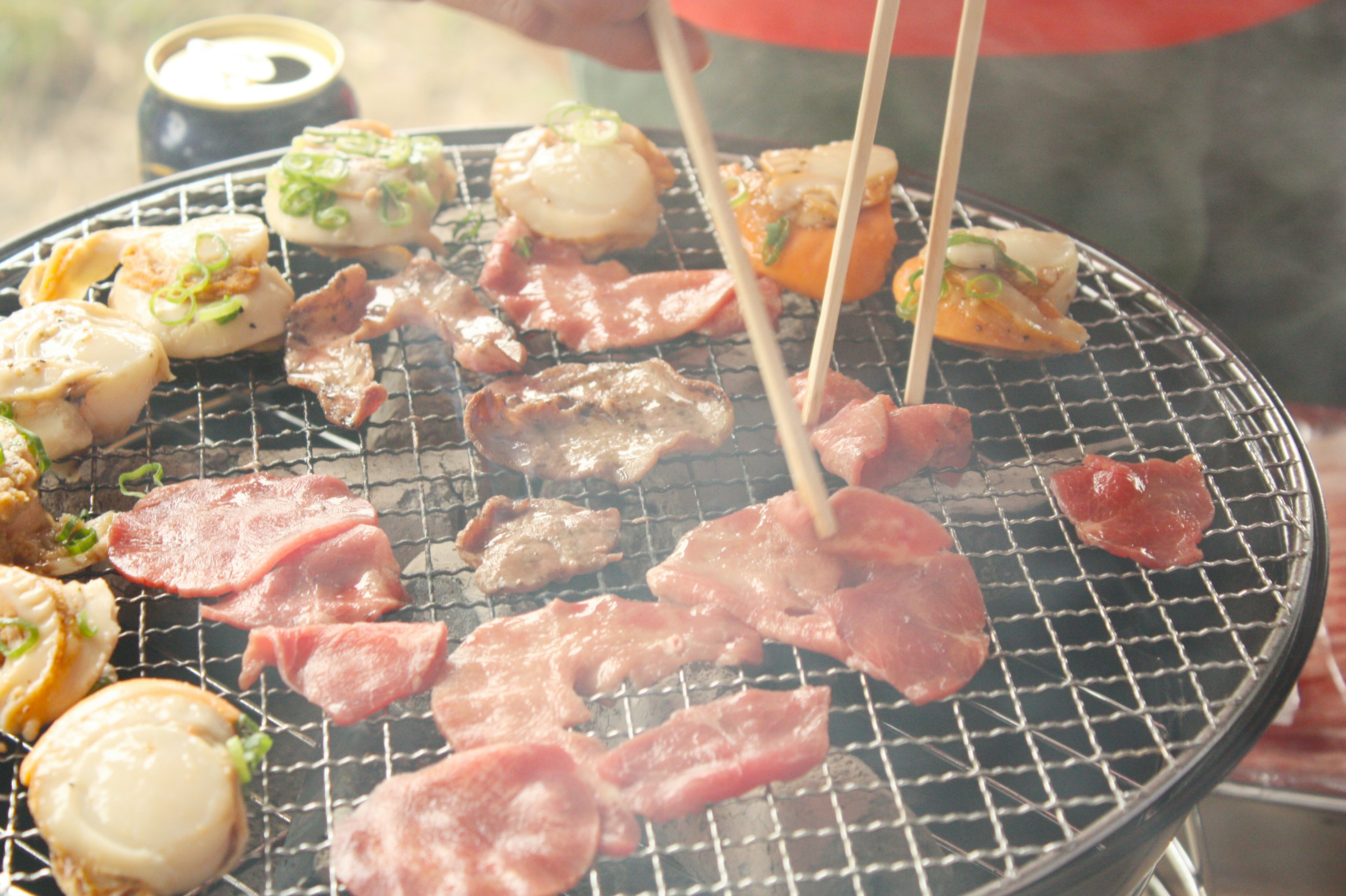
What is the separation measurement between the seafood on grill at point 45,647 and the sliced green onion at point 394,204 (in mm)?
1567

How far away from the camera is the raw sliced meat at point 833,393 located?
3084mm

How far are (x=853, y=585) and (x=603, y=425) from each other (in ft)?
2.88

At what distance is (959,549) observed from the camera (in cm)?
280

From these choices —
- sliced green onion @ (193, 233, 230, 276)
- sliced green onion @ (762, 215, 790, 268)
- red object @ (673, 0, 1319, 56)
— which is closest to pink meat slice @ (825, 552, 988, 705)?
sliced green onion @ (762, 215, 790, 268)

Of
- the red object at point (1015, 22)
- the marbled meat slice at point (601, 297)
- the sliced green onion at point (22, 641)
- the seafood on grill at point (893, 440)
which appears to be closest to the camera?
the sliced green onion at point (22, 641)

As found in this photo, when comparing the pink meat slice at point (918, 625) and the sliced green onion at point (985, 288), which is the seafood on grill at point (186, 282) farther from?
the sliced green onion at point (985, 288)

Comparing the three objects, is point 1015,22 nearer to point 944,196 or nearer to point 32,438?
point 944,196

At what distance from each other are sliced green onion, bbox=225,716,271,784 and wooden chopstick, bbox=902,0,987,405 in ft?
6.51

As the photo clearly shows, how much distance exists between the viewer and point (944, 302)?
3209 mm

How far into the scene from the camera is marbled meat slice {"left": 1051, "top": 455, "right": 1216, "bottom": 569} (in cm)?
270

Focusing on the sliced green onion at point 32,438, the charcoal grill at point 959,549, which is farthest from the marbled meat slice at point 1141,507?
the sliced green onion at point 32,438

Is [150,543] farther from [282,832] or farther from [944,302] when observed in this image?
[944,302]

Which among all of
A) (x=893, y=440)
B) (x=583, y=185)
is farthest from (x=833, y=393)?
(x=583, y=185)

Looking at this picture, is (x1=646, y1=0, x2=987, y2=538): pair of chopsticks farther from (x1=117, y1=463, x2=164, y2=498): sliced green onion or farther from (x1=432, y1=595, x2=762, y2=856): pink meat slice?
(x1=117, y1=463, x2=164, y2=498): sliced green onion
